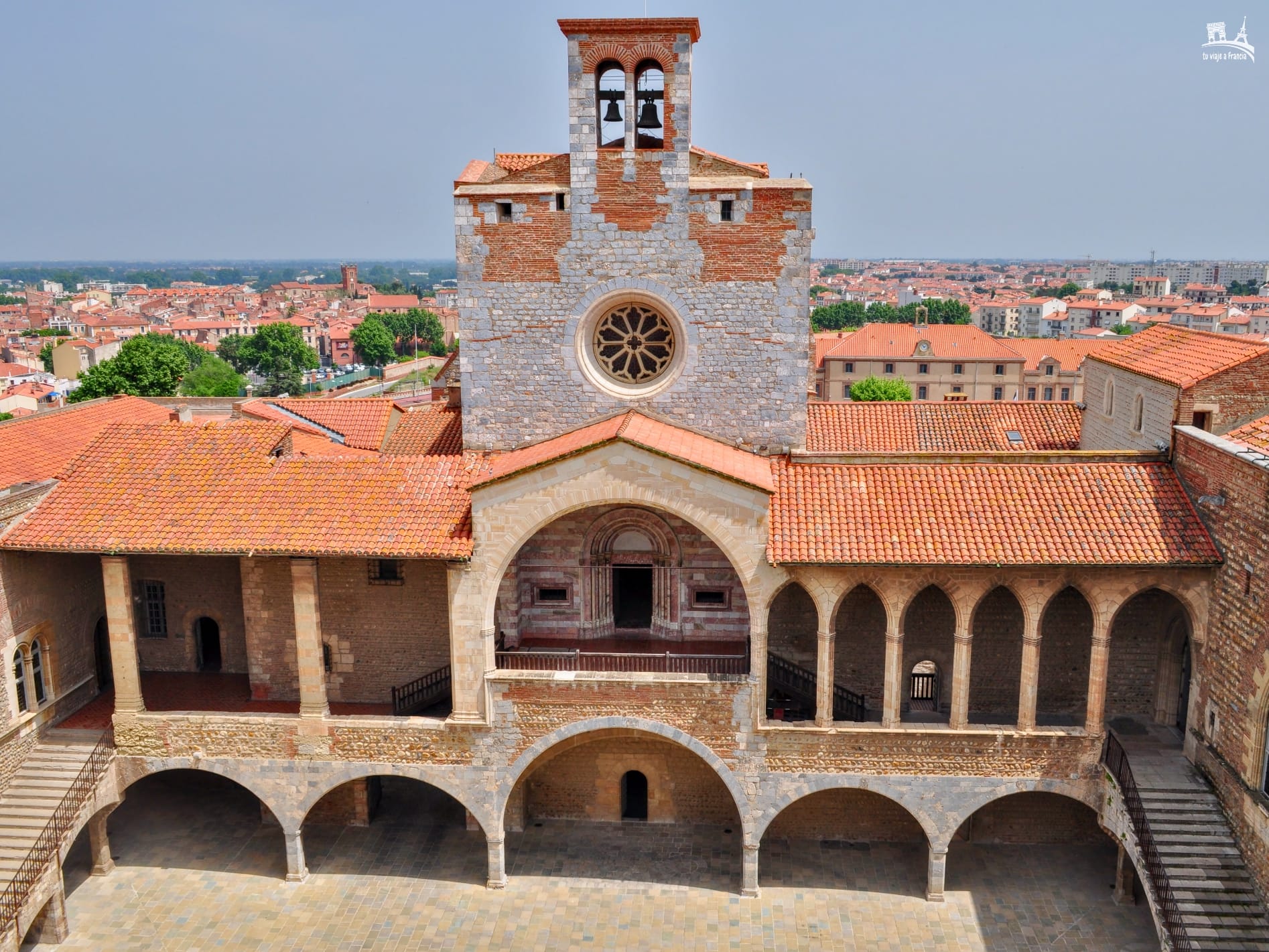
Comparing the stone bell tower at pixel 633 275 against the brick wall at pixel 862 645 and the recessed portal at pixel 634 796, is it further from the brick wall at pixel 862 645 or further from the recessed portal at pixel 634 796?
the recessed portal at pixel 634 796

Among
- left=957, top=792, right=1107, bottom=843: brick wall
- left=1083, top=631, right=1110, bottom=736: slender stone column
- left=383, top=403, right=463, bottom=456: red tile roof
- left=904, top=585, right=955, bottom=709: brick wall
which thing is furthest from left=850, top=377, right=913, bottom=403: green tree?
left=1083, top=631, right=1110, bottom=736: slender stone column

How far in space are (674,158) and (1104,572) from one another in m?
12.8

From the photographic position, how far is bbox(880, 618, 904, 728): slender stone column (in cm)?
2192

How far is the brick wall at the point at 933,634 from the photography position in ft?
79.9

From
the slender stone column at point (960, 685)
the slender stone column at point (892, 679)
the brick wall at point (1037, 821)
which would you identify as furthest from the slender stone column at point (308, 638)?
the brick wall at point (1037, 821)

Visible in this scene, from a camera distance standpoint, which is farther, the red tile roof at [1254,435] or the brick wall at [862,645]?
the brick wall at [862,645]

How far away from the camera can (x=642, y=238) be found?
2391cm

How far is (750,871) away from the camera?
23.0 m

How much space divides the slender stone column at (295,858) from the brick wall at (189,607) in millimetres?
5494

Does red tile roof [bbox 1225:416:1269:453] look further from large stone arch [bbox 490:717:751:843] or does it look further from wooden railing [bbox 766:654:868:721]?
large stone arch [bbox 490:717:751:843]

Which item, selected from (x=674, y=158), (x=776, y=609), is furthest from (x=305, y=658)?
(x=674, y=158)

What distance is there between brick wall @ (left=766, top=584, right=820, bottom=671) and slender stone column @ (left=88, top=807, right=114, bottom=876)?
52.0ft

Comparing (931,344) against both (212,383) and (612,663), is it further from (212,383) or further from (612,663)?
(612,663)

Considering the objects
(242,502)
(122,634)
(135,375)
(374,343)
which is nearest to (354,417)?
(242,502)
